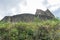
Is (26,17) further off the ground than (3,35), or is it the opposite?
(26,17)

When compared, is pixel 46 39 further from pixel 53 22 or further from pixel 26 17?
pixel 26 17

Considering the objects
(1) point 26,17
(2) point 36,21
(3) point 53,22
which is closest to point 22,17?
(1) point 26,17

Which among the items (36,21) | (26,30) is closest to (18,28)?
(26,30)

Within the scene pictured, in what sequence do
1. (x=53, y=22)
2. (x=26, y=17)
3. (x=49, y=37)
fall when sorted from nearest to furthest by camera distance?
1. (x=49, y=37)
2. (x=53, y=22)
3. (x=26, y=17)

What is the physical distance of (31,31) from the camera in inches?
272

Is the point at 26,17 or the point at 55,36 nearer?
the point at 55,36

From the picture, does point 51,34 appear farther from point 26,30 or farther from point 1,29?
point 1,29

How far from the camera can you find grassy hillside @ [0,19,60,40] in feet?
22.5

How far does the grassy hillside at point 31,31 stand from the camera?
684cm

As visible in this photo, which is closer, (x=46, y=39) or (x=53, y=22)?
(x=46, y=39)

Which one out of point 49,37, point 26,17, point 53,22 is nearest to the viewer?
point 49,37

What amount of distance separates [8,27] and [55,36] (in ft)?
4.91

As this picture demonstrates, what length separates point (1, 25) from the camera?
7.40 metres

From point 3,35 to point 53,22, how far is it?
5.36 ft
